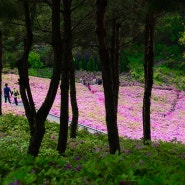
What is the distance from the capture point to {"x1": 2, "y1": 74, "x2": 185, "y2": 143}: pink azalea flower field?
23.9 m

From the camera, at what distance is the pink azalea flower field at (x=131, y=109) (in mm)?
23917

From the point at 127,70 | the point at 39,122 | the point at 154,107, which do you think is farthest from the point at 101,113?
the point at 127,70

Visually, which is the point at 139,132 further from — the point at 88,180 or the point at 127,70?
the point at 127,70

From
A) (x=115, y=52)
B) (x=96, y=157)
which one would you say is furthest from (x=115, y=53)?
(x=96, y=157)

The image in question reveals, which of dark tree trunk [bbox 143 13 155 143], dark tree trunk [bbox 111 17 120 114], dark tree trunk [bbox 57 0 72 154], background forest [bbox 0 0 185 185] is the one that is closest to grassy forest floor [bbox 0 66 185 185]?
background forest [bbox 0 0 185 185]

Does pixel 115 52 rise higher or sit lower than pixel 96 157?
higher

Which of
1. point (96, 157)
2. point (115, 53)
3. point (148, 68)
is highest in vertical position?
point (115, 53)

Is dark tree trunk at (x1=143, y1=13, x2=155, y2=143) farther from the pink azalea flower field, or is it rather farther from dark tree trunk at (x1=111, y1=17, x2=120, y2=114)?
the pink azalea flower field

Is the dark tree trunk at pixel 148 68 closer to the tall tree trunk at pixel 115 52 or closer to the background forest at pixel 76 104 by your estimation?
the background forest at pixel 76 104

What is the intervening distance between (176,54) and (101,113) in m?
37.5

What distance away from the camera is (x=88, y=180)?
401cm

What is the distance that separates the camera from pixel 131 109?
108ft

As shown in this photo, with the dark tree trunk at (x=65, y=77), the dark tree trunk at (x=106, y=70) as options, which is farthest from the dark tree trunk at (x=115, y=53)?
the dark tree trunk at (x=106, y=70)

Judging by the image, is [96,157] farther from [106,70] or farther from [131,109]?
[131,109]
